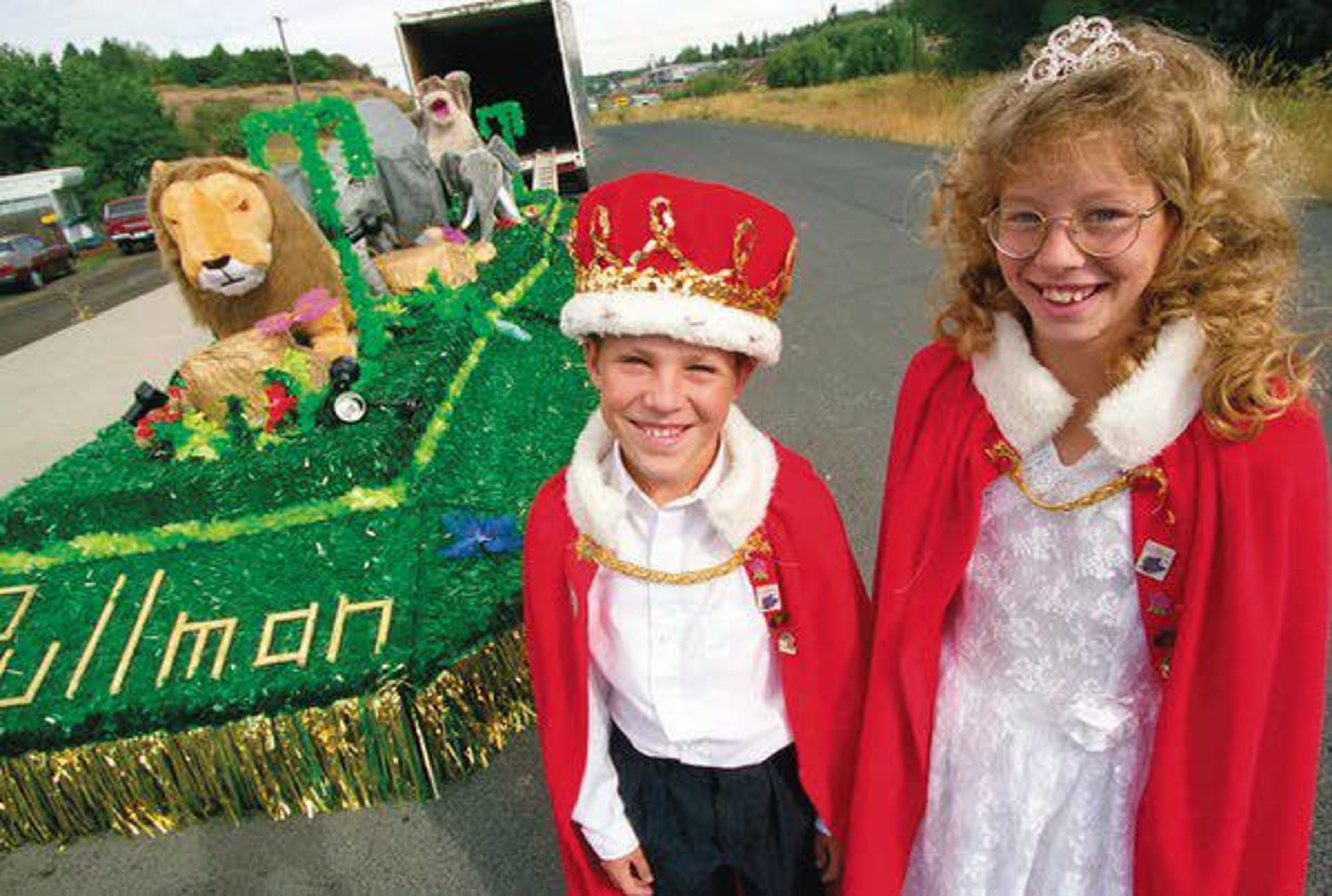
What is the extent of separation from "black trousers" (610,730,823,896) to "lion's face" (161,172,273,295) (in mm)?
2884

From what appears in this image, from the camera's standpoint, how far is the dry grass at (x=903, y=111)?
7668 millimetres

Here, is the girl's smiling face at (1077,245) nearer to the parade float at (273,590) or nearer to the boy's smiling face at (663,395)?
the boy's smiling face at (663,395)

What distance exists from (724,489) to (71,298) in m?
12.9

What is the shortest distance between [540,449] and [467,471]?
18.9 inches

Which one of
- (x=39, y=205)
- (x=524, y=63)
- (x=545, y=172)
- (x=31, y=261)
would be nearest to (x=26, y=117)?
(x=39, y=205)

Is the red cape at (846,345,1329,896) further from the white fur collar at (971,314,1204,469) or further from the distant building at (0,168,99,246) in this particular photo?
the distant building at (0,168,99,246)

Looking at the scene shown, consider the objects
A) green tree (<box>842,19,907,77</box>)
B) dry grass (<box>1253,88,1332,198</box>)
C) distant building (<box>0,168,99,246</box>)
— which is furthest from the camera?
green tree (<box>842,19,907,77</box>)

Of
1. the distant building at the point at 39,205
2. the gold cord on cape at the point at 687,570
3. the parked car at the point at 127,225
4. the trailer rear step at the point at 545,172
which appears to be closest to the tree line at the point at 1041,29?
the gold cord on cape at the point at 687,570

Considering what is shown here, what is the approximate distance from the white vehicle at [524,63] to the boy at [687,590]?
399 inches

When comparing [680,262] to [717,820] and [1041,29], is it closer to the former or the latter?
[717,820]

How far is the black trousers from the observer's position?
161 centimetres

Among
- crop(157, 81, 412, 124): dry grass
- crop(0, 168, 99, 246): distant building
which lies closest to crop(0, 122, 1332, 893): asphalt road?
crop(0, 168, 99, 246): distant building

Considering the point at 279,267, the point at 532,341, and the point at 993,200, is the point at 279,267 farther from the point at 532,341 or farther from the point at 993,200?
the point at 993,200

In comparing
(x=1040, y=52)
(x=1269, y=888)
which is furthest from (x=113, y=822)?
(x=1040, y=52)
